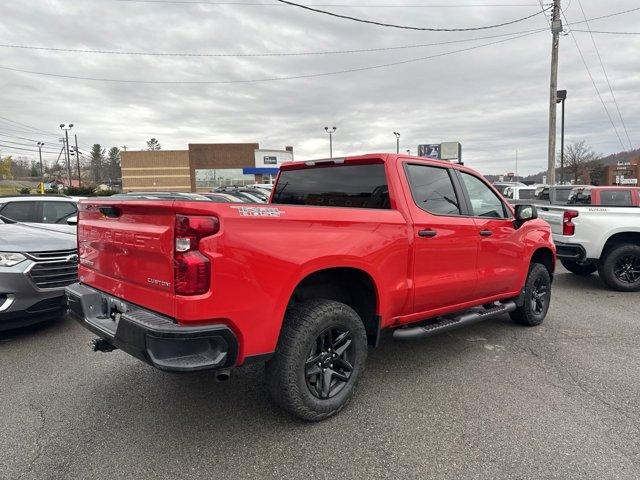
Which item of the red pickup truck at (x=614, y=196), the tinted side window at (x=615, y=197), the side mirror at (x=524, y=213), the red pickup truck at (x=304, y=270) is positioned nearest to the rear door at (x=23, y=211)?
the red pickup truck at (x=304, y=270)

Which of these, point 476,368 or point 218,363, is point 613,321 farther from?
point 218,363

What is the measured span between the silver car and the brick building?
56.1m

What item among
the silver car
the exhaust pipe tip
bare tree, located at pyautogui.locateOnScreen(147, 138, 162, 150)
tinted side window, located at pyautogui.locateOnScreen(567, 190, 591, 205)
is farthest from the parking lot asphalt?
bare tree, located at pyautogui.locateOnScreen(147, 138, 162, 150)

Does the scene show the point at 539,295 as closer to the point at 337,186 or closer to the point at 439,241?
the point at 439,241

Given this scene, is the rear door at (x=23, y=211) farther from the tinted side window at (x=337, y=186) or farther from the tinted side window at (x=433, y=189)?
the tinted side window at (x=433, y=189)

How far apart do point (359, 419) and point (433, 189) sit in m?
2.09

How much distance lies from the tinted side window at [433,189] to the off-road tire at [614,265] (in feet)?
15.3

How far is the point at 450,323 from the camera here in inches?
160

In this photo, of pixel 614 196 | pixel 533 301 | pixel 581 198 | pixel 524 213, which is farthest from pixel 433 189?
pixel 581 198

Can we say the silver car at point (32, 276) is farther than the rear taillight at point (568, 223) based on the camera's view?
No

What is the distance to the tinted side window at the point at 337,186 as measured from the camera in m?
3.81

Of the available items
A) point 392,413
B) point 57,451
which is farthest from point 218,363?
point 392,413

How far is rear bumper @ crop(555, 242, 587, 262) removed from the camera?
24.1 feet

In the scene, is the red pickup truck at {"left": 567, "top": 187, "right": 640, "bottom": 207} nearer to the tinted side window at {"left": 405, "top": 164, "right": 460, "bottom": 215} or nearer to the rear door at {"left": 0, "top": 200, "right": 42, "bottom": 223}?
the tinted side window at {"left": 405, "top": 164, "right": 460, "bottom": 215}
